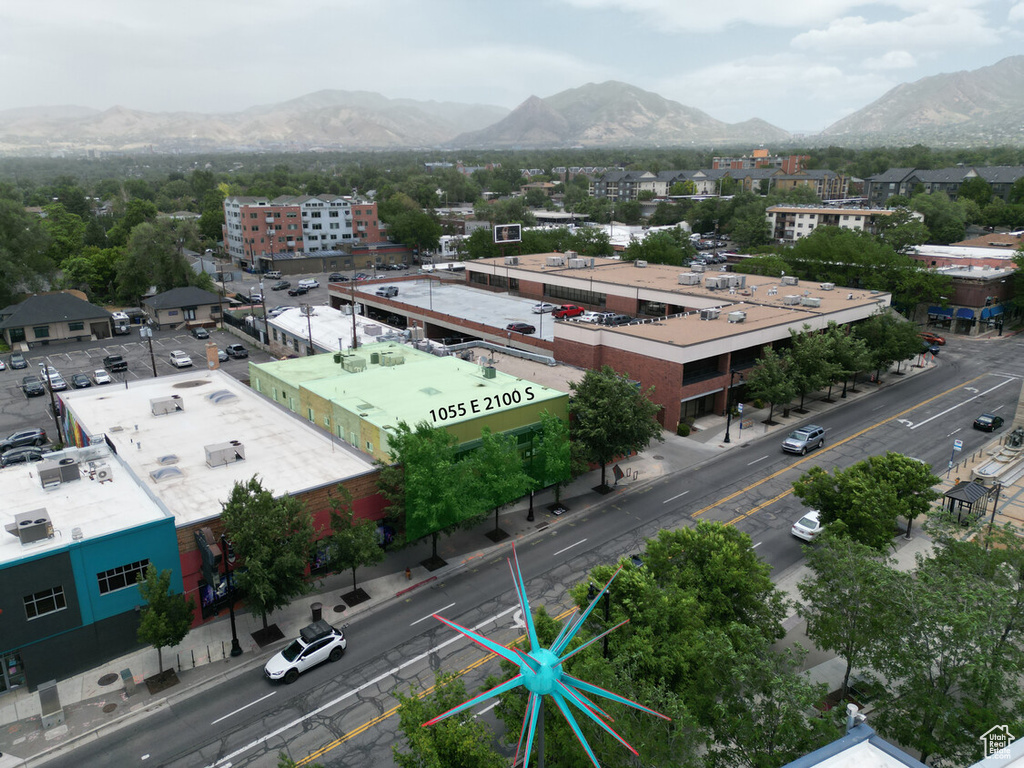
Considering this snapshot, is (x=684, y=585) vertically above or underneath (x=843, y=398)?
above

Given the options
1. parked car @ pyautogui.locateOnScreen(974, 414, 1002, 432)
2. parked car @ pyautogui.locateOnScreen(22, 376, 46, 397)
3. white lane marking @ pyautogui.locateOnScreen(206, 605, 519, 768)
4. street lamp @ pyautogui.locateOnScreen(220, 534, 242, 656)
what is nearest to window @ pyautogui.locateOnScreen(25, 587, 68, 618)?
street lamp @ pyautogui.locateOnScreen(220, 534, 242, 656)

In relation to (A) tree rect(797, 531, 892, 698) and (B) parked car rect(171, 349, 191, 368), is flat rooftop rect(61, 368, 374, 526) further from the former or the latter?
(B) parked car rect(171, 349, 191, 368)

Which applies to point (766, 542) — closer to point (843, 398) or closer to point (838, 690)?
point (838, 690)

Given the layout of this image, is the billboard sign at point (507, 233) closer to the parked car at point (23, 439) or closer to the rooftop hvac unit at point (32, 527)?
the parked car at point (23, 439)

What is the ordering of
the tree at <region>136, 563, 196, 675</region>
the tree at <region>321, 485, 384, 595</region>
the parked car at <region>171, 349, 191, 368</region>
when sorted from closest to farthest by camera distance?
the tree at <region>136, 563, 196, 675</region>, the tree at <region>321, 485, 384, 595</region>, the parked car at <region>171, 349, 191, 368</region>

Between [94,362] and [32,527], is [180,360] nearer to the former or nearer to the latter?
[94,362]

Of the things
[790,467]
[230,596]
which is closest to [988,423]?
[790,467]

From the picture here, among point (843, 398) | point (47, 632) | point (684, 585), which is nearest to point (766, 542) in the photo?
point (684, 585)
